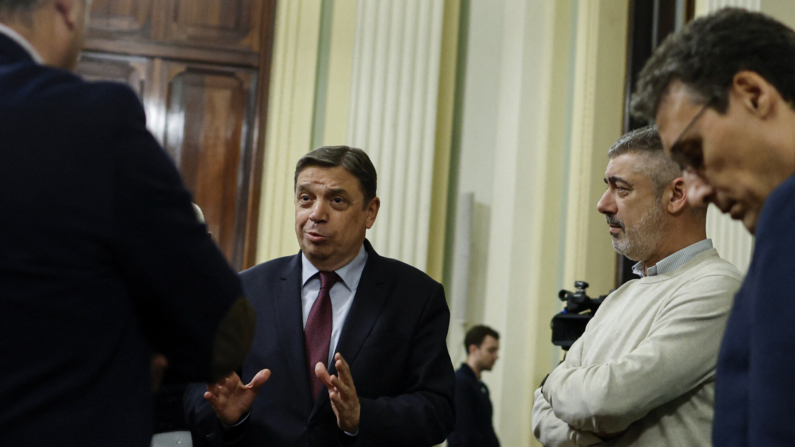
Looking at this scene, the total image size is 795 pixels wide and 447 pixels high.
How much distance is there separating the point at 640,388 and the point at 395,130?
159 inches

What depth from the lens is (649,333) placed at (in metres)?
2.02

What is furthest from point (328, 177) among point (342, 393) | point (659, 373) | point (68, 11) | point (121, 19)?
point (121, 19)

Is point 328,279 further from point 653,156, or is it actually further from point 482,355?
point 482,355

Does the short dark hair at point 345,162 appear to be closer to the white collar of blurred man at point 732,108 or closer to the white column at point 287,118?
the white collar of blurred man at point 732,108

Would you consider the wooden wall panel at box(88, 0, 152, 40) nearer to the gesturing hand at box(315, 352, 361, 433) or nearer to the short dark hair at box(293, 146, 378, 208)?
the short dark hair at box(293, 146, 378, 208)

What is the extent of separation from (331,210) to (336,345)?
48 centimetres

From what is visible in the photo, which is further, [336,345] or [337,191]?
[337,191]

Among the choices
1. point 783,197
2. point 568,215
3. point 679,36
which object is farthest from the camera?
point 568,215

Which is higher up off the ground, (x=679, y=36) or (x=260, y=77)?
(x=260, y=77)

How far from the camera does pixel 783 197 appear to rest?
38.8 inches

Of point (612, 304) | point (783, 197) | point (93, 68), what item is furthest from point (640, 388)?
point (93, 68)

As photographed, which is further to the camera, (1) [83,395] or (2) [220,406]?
(2) [220,406]

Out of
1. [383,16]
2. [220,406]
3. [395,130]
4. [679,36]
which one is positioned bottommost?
[220,406]

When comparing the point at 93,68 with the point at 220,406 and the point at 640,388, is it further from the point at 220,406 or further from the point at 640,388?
the point at 640,388
